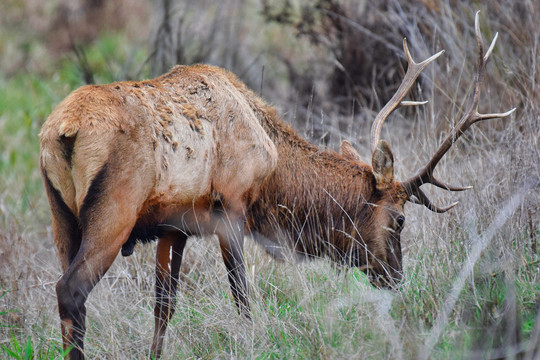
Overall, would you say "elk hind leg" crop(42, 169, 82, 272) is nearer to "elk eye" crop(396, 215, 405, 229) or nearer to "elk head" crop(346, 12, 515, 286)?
"elk head" crop(346, 12, 515, 286)

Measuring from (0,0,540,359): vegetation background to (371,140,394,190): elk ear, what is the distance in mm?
434

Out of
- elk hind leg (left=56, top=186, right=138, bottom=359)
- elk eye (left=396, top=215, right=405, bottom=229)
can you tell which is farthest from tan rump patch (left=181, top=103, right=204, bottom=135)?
elk eye (left=396, top=215, right=405, bottom=229)

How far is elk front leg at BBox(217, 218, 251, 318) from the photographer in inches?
168

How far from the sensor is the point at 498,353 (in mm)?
3037

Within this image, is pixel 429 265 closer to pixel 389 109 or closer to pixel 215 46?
pixel 389 109

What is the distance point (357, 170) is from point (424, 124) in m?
1.88

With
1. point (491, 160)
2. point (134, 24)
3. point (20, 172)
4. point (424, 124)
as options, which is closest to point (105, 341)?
point (491, 160)

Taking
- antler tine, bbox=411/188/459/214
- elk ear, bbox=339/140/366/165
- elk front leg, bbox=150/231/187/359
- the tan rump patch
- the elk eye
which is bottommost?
elk front leg, bbox=150/231/187/359

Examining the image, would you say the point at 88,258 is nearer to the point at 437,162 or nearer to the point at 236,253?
the point at 236,253

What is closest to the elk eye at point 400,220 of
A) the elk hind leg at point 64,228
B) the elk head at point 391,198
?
the elk head at point 391,198

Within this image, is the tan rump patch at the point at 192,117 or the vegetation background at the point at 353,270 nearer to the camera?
the vegetation background at the point at 353,270

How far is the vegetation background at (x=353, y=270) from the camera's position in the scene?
353 cm

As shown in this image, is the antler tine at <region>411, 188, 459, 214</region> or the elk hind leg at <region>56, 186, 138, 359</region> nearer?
the elk hind leg at <region>56, 186, 138, 359</region>

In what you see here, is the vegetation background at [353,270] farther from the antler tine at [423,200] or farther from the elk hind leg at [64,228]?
the elk hind leg at [64,228]
